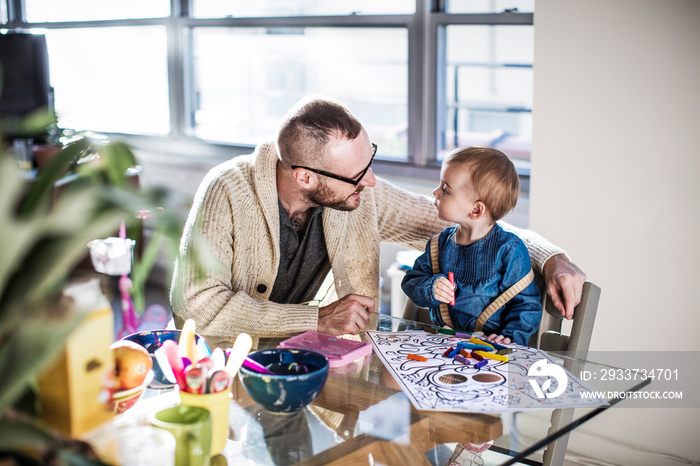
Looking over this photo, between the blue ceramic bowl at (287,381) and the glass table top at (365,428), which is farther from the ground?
the blue ceramic bowl at (287,381)

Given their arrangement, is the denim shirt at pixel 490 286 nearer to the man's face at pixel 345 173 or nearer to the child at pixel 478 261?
the child at pixel 478 261

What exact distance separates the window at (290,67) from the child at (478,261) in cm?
139

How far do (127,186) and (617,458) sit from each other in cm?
216

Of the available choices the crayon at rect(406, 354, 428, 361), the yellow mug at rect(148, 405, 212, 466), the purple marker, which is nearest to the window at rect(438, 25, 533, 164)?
the crayon at rect(406, 354, 428, 361)

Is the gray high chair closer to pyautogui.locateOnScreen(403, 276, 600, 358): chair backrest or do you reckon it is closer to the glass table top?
pyautogui.locateOnScreen(403, 276, 600, 358): chair backrest

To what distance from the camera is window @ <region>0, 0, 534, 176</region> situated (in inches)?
120

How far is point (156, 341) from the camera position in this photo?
1264 millimetres

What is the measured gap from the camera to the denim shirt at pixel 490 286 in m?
1.53

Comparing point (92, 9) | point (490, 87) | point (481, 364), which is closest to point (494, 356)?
point (481, 364)

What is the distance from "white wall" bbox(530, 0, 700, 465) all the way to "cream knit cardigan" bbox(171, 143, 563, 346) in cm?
57

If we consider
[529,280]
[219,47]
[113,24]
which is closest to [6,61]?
[113,24]

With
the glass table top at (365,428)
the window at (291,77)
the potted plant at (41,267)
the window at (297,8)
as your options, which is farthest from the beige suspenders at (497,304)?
the window at (297,8)

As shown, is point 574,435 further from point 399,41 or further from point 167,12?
point 167,12

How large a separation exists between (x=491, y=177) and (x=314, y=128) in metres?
0.45
